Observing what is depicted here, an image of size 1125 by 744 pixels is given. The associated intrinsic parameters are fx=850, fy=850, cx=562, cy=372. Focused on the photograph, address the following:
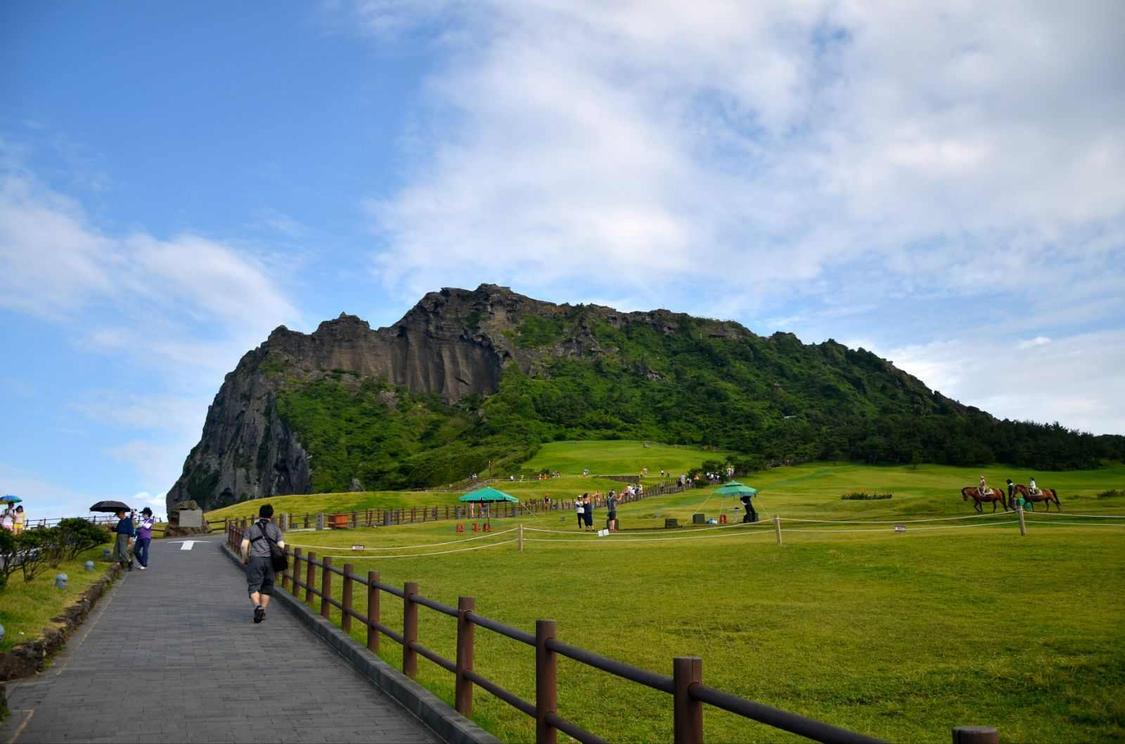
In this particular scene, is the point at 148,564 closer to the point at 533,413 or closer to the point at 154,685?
the point at 154,685

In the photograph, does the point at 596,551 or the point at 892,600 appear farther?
the point at 596,551

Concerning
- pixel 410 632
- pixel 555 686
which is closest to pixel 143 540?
pixel 410 632

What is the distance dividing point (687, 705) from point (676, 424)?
161 meters

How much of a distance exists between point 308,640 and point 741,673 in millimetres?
6457

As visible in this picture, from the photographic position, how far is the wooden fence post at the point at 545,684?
5875 millimetres

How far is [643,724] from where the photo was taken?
7820 millimetres

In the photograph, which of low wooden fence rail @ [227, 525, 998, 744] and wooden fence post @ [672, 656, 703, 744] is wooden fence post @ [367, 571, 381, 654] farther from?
wooden fence post @ [672, 656, 703, 744]

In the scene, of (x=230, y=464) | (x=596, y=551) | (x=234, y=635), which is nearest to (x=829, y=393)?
(x=230, y=464)

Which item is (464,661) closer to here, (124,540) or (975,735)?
(975,735)

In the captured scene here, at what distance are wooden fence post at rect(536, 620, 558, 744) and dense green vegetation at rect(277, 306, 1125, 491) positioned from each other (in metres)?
79.4

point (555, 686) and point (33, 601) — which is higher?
point (33, 601)

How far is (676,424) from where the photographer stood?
163375mm

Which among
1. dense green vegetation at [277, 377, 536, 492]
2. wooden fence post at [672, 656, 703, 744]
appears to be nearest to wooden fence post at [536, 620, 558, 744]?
wooden fence post at [672, 656, 703, 744]

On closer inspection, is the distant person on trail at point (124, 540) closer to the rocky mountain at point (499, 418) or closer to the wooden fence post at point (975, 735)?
the wooden fence post at point (975, 735)
